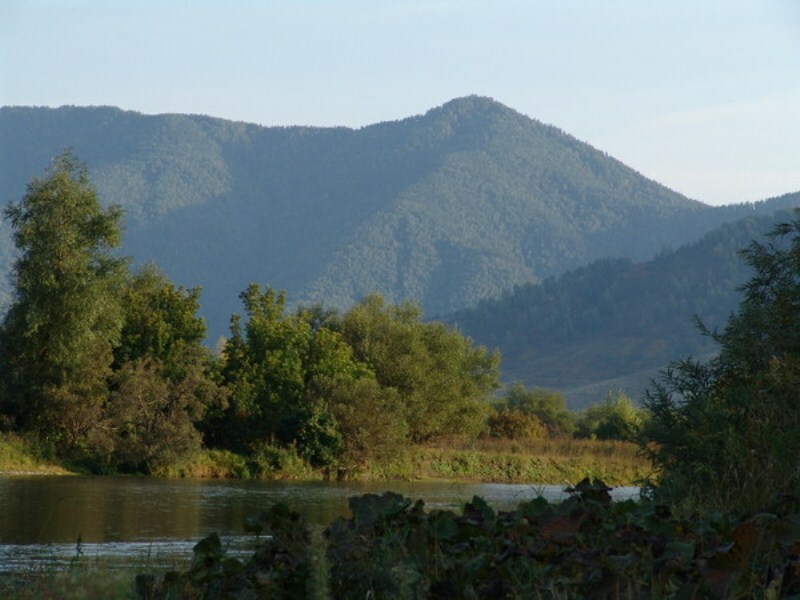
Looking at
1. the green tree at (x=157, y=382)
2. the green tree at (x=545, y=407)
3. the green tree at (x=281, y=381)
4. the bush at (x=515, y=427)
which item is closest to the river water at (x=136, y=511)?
the green tree at (x=157, y=382)

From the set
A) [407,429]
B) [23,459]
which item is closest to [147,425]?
[23,459]

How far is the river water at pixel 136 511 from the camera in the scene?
21031mm

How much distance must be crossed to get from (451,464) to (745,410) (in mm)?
48402

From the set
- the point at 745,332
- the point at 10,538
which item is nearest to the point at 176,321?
the point at 10,538

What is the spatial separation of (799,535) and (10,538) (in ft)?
65.9

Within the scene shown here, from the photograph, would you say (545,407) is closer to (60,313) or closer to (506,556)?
(60,313)

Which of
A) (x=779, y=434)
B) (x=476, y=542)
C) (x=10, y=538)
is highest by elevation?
(x=779, y=434)

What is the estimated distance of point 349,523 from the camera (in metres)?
7.98

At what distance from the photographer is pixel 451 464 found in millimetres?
60281

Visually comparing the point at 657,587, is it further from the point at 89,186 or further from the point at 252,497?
the point at 89,186

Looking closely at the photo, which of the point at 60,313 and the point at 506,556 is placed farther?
the point at 60,313

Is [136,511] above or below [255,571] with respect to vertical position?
below

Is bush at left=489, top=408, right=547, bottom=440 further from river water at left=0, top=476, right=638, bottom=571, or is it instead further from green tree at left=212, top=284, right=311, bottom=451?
river water at left=0, top=476, right=638, bottom=571

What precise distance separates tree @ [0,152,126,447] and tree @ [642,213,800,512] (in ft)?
117
